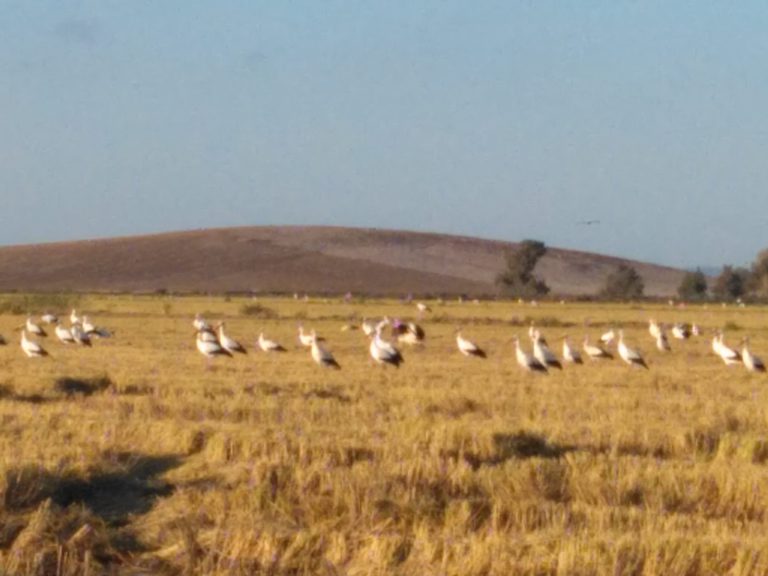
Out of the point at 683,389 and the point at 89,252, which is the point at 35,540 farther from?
the point at 89,252

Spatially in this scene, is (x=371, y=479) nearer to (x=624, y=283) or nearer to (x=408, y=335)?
(x=408, y=335)

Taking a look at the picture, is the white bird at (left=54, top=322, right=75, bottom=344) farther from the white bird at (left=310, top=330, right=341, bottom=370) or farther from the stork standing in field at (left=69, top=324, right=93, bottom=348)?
the white bird at (left=310, top=330, right=341, bottom=370)

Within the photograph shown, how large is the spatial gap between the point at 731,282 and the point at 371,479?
296 ft

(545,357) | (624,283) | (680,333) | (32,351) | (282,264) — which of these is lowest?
(32,351)

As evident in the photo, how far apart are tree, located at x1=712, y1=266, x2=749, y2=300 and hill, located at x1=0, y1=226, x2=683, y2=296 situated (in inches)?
453

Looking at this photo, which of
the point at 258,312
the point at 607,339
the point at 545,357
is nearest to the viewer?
the point at 545,357

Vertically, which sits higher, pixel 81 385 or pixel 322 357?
pixel 322 357

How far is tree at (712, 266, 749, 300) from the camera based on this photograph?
9531 centimetres

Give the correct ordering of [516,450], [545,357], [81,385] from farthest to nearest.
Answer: [545,357]
[81,385]
[516,450]

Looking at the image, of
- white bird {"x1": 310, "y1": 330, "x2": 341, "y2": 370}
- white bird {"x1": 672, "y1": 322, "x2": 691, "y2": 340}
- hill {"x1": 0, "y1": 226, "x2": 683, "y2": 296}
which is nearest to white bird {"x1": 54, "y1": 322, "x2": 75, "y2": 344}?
white bird {"x1": 310, "y1": 330, "x2": 341, "y2": 370}

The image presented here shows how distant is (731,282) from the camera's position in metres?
96.6

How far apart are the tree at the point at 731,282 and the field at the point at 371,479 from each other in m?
79.8

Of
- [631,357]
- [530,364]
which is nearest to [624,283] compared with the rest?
[631,357]

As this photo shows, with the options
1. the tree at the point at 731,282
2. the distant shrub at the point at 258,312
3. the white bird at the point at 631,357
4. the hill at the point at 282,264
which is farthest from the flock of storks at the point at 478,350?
the tree at the point at 731,282
